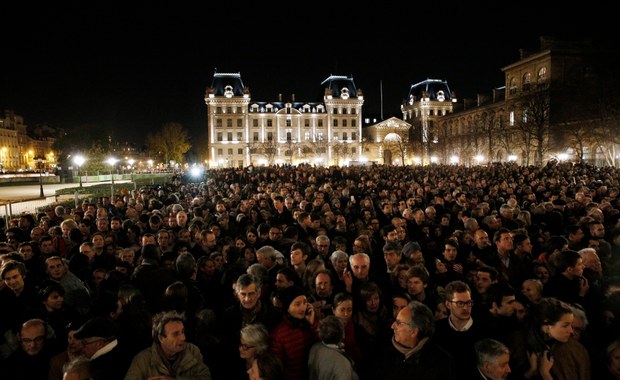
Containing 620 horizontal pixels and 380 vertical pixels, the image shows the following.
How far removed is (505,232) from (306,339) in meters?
4.31

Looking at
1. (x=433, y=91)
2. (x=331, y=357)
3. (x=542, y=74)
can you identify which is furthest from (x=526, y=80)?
(x=331, y=357)

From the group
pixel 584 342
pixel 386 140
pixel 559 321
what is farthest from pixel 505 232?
pixel 386 140

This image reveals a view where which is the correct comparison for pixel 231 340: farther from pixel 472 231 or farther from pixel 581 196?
pixel 581 196

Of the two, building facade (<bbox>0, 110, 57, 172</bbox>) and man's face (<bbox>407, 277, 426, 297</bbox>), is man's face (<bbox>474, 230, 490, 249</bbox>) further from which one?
building facade (<bbox>0, 110, 57, 172</bbox>)

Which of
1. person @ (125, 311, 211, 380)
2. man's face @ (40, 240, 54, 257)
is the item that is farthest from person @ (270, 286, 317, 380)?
man's face @ (40, 240, 54, 257)

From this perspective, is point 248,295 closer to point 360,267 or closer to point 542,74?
point 360,267

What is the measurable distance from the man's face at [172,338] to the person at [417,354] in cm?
160

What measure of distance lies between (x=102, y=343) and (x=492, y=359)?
3.09m

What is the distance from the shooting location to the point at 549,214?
9648mm

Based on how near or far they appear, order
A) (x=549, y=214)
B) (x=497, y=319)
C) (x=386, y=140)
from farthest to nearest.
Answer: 1. (x=386, y=140)
2. (x=549, y=214)
3. (x=497, y=319)

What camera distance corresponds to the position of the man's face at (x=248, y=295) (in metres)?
4.29

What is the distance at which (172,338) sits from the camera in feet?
11.0

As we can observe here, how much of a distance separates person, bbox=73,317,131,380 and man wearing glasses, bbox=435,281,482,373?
9.47 feet

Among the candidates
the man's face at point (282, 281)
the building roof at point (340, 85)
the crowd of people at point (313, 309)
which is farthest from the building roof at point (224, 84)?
the man's face at point (282, 281)
